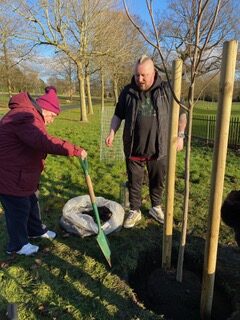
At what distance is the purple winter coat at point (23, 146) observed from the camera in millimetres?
2959

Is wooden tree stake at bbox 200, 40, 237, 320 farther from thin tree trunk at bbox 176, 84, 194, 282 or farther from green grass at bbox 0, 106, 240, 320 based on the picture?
green grass at bbox 0, 106, 240, 320

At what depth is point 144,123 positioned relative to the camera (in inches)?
146

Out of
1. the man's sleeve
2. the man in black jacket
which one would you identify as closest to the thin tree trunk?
the man in black jacket

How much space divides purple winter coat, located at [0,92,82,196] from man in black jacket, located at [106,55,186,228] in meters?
0.98

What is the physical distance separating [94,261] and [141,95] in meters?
1.90

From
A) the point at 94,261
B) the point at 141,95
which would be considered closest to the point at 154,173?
the point at 141,95

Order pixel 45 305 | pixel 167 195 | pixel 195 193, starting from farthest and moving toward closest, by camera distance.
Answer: pixel 195 193 → pixel 167 195 → pixel 45 305

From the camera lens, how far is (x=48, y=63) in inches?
810

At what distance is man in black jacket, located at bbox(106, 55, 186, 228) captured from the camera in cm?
355

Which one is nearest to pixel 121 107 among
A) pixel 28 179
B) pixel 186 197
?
pixel 28 179

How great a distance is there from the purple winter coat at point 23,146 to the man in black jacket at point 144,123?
0.98 m

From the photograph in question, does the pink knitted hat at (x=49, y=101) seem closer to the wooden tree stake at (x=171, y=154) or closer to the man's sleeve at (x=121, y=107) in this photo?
the man's sleeve at (x=121, y=107)

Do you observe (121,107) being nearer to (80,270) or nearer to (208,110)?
(80,270)

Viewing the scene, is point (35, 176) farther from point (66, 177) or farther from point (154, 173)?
point (66, 177)
